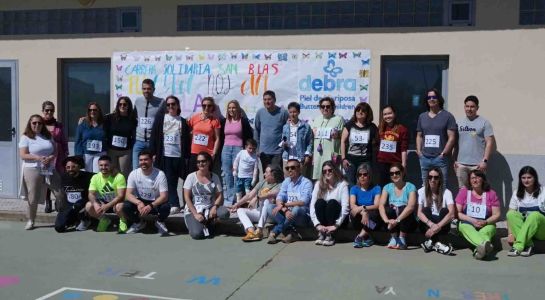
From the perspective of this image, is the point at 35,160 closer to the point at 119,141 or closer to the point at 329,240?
the point at 119,141

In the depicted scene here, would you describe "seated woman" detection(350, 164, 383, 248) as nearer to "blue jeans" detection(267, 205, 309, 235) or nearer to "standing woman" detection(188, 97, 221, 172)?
"blue jeans" detection(267, 205, 309, 235)

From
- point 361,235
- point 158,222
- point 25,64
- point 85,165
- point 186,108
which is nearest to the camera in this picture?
point 361,235

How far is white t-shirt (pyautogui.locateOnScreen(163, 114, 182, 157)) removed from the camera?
27.8ft

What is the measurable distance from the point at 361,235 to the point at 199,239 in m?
2.04

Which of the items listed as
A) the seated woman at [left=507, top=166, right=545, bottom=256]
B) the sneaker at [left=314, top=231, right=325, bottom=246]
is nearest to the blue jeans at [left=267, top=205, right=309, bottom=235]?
the sneaker at [left=314, top=231, right=325, bottom=246]

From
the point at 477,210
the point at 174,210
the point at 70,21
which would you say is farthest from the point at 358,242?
the point at 70,21

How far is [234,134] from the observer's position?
842 centimetres

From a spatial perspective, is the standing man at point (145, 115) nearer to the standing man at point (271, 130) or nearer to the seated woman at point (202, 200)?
the seated woman at point (202, 200)

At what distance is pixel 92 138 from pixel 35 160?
80 centimetres

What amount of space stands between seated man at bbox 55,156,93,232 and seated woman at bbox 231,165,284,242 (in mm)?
2105

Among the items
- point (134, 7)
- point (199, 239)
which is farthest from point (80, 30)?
point (199, 239)

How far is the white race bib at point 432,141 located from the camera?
767 cm

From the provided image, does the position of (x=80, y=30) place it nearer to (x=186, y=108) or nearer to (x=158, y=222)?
(x=186, y=108)

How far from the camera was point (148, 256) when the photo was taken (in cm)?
673
